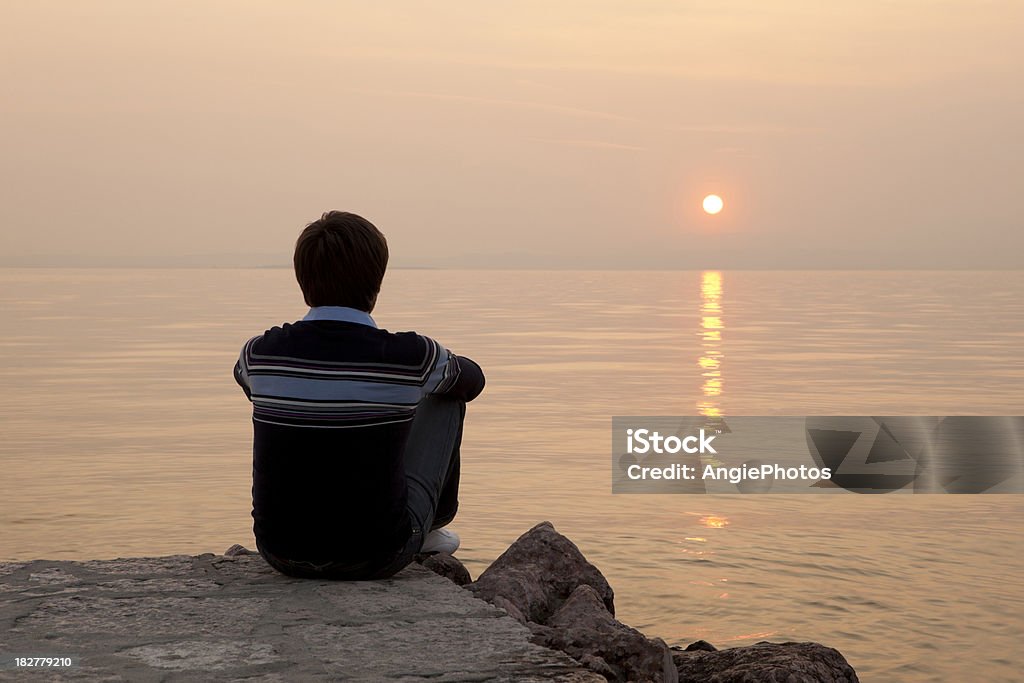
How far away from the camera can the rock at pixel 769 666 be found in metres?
4.75

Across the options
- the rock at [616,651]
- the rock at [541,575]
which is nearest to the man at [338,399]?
the rock at [616,651]

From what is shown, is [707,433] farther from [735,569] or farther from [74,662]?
[74,662]

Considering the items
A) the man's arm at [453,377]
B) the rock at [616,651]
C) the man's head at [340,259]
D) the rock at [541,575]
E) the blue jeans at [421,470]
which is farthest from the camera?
the rock at [541,575]

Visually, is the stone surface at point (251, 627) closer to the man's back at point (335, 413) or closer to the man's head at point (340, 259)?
the man's back at point (335, 413)

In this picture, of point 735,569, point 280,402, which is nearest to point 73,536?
point 735,569

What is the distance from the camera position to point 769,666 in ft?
15.8

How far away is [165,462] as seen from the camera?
43.6 feet

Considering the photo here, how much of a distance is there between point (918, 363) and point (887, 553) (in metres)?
17.2

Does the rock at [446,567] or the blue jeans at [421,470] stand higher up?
the blue jeans at [421,470]

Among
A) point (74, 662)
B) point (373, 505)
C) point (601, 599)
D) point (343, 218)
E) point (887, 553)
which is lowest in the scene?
point (887, 553)

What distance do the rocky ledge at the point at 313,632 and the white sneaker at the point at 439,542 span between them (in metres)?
0.11

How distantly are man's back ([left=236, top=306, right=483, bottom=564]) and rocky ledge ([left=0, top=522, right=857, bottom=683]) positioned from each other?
1.25ft

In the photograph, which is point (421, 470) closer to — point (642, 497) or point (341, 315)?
point (341, 315)

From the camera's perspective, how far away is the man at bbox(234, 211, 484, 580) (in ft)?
14.3
